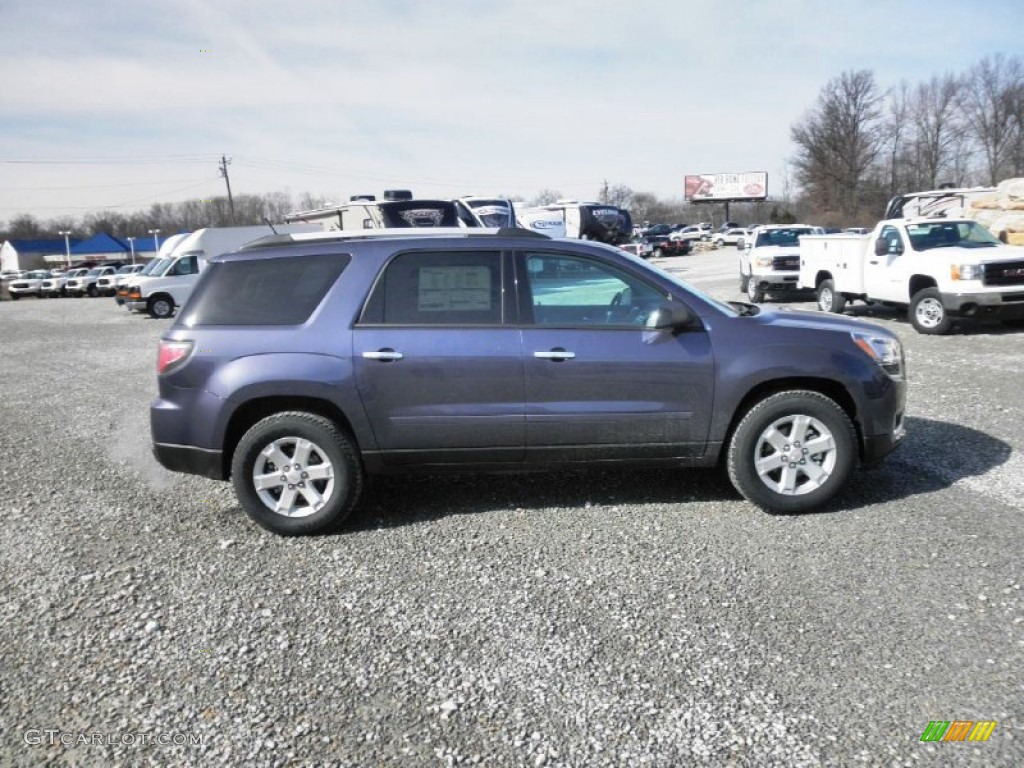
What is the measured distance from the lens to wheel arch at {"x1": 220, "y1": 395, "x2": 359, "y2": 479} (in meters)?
4.54

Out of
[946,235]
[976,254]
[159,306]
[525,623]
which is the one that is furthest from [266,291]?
[159,306]

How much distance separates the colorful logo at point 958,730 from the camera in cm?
256

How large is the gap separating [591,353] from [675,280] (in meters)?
0.82

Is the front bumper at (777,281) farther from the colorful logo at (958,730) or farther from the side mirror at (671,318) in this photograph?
the colorful logo at (958,730)

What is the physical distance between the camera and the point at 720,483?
523 cm

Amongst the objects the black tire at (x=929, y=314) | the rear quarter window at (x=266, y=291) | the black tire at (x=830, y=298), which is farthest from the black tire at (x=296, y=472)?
the black tire at (x=830, y=298)

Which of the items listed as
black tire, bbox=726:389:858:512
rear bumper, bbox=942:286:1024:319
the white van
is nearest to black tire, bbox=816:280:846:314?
rear bumper, bbox=942:286:1024:319

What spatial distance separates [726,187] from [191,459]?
89.2 metres

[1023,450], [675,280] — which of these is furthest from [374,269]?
[1023,450]

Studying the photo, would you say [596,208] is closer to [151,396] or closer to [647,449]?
[151,396]

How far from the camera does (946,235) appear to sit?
1251cm

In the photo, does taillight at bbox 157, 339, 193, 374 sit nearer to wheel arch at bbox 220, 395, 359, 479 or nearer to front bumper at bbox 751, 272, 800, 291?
wheel arch at bbox 220, 395, 359, 479

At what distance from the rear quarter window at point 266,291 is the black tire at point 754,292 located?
15.3 meters

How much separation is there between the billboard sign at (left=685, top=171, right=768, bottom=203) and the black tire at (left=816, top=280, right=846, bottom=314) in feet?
245
